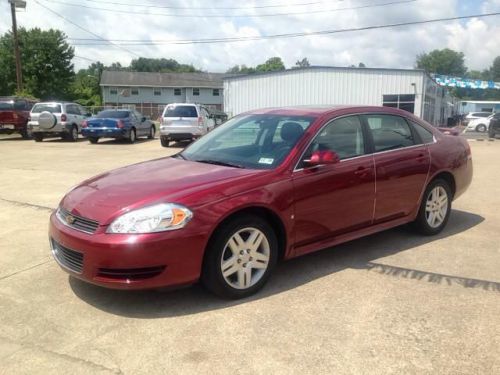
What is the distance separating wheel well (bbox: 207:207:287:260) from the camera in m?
3.89

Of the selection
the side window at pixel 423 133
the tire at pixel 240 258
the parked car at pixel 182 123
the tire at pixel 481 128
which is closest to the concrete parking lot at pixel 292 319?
the tire at pixel 240 258

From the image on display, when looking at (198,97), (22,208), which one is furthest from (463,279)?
(198,97)

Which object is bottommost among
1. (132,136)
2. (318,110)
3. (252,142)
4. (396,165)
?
(132,136)

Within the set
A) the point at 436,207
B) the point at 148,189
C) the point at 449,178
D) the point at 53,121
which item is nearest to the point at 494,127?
the point at 53,121

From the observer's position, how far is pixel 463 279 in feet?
14.4

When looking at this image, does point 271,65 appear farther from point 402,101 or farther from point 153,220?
point 153,220

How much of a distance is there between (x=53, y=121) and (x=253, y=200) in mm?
18995

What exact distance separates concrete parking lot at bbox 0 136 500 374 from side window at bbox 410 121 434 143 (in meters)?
1.15

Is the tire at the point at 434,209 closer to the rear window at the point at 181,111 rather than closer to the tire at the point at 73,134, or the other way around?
the rear window at the point at 181,111

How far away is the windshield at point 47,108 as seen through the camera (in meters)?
21.5

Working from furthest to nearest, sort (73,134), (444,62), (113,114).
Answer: (444,62) < (73,134) < (113,114)

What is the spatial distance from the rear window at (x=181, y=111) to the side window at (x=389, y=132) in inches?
569

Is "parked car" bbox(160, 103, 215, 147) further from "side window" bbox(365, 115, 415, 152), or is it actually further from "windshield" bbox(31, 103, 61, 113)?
"side window" bbox(365, 115, 415, 152)

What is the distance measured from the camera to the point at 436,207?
18.8 ft
